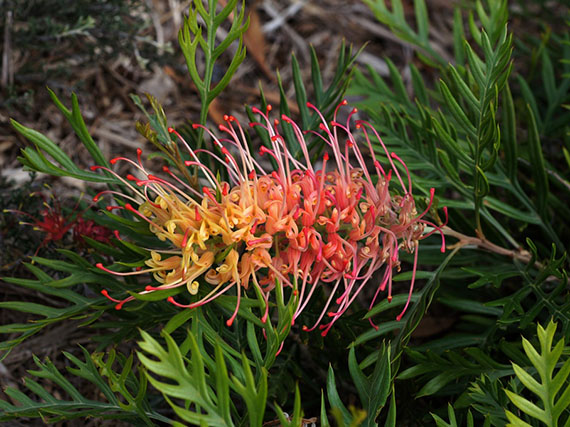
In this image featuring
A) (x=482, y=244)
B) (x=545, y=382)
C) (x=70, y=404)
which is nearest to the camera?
(x=545, y=382)

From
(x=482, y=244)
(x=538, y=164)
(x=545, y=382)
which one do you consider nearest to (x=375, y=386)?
(x=545, y=382)

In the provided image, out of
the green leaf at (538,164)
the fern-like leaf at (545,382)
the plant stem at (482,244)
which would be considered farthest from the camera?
the green leaf at (538,164)

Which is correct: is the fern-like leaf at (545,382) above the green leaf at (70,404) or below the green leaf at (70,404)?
above

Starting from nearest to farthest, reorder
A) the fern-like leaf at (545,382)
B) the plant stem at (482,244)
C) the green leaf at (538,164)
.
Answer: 1. the fern-like leaf at (545,382)
2. the plant stem at (482,244)
3. the green leaf at (538,164)

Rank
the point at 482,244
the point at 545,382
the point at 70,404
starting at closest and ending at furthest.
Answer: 1. the point at 545,382
2. the point at 70,404
3. the point at 482,244

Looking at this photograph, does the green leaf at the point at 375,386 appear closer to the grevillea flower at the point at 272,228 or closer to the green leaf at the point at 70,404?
the grevillea flower at the point at 272,228

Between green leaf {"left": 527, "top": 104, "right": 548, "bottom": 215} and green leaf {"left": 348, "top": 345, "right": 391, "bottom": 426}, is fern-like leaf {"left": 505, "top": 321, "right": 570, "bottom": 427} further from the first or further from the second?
green leaf {"left": 527, "top": 104, "right": 548, "bottom": 215}

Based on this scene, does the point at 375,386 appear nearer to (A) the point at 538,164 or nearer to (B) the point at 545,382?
(B) the point at 545,382

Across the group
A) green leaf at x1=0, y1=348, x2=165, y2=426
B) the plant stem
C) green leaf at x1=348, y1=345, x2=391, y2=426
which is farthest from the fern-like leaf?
green leaf at x1=0, y1=348, x2=165, y2=426

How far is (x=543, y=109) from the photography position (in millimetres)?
1403

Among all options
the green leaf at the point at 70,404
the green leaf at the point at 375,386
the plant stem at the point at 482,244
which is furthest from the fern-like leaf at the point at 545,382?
the green leaf at the point at 70,404

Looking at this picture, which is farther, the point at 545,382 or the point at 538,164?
the point at 538,164

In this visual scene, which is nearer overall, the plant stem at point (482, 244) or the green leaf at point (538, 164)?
the plant stem at point (482, 244)

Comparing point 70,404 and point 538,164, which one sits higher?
point 538,164
